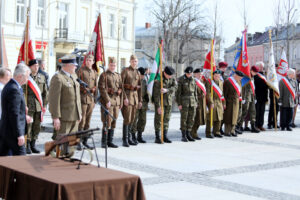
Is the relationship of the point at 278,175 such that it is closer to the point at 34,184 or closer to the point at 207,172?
the point at 207,172

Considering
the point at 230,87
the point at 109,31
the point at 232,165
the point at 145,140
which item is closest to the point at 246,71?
the point at 230,87

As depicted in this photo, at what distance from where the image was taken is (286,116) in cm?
1603

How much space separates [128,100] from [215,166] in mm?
3159

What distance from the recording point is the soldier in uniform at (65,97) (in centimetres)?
764

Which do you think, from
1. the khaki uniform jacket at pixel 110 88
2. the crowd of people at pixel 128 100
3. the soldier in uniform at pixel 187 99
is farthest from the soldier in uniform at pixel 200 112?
the khaki uniform jacket at pixel 110 88

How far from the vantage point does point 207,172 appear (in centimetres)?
809

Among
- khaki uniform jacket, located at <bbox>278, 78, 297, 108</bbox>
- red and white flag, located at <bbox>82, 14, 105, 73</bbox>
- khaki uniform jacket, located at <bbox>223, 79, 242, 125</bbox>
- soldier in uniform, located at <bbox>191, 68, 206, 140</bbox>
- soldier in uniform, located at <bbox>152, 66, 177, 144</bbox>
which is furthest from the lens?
khaki uniform jacket, located at <bbox>278, 78, 297, 108</bbox>

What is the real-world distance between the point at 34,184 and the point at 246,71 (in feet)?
37.3

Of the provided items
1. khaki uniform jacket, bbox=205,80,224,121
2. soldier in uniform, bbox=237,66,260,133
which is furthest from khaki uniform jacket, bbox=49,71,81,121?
soldier in uniform, bbox=237,66,260,133

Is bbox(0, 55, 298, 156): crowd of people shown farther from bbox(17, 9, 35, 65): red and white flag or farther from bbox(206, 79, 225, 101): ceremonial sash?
bbox(17, 9, 35, 65): red and white flag

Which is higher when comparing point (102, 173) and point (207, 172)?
point (102, 173)

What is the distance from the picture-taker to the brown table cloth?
390cm

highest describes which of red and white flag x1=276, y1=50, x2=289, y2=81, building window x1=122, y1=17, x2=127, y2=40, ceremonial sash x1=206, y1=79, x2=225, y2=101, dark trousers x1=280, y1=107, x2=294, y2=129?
building window x1=122, y1=17, x2=127, y2=40

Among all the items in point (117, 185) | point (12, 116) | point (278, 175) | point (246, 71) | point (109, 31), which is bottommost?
point (278, 175)
